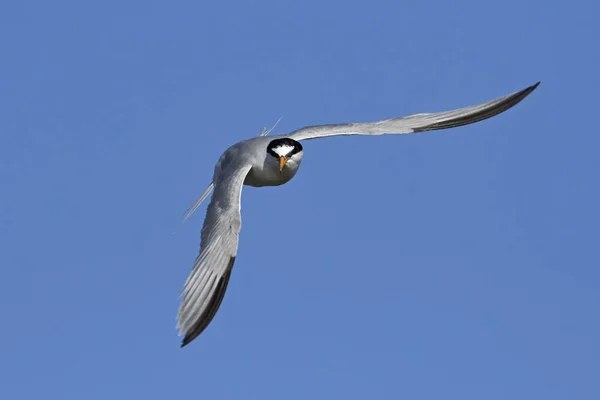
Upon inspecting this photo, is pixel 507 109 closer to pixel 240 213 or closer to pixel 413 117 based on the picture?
pixel 413 117

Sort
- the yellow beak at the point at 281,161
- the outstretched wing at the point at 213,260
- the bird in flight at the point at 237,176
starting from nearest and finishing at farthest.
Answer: the outstretched wing at the point at 213,260
the bird in flight at the point at 237,176
the yellow beak at the point at 281,161

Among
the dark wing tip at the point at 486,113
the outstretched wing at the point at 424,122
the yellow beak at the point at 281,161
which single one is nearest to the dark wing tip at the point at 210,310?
the yellow beak at the point at 281,161

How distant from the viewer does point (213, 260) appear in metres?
12.3

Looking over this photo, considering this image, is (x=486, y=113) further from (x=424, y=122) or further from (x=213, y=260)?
(x=213, y=260)

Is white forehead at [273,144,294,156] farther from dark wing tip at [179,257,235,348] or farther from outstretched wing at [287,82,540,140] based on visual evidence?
dark wing tip at [179,257,235,348]

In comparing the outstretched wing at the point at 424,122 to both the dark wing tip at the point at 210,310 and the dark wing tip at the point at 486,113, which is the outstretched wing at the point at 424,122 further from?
the dark wing tip at the point at 210,310

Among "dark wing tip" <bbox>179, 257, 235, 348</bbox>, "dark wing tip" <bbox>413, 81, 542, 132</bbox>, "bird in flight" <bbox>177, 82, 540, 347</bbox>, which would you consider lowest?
"dark wing tip" <bbox>179, 257, 235, 348</bbox>

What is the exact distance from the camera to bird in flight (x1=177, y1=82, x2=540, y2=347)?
38.8 feet

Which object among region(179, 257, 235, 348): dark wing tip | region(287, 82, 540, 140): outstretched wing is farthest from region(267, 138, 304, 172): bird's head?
region(179, 257, 235, 348): dark wing tip

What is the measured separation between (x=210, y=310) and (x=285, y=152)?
2710 mm

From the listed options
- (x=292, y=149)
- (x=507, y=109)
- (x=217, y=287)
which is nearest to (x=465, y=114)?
(x=507, y=109)

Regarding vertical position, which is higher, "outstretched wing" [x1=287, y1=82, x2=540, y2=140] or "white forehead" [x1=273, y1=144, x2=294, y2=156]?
"outstretched wing" [x1=287, y1=82, x2=540, y2=140]

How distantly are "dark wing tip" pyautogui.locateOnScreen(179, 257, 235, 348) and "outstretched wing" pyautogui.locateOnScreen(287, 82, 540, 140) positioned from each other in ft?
10.8

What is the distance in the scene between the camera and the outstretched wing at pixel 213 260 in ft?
38.1
